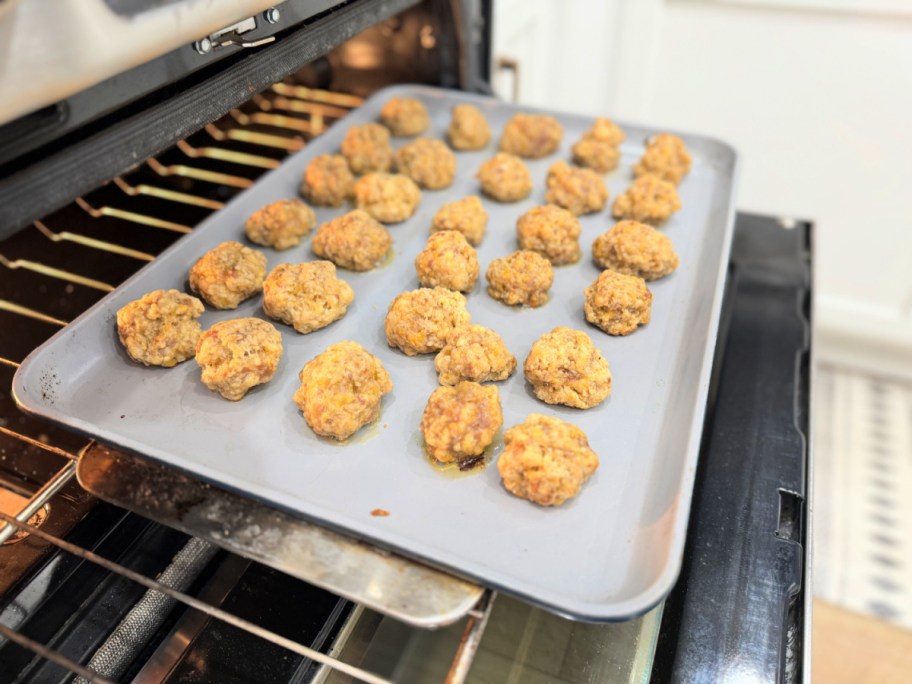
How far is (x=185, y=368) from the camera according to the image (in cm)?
155

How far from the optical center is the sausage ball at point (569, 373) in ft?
4.78

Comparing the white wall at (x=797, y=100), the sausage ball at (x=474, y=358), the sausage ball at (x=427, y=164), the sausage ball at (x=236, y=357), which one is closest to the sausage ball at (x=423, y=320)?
the sausage ball at (x=474, y=358)

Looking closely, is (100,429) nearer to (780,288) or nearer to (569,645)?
(569,645)

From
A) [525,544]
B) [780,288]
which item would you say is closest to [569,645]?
[525,544]

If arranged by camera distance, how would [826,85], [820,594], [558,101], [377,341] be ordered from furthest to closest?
1. [558,101]
2. [826,85]
3. [820,594]
4. [377,341]

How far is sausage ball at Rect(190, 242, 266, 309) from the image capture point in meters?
1.65

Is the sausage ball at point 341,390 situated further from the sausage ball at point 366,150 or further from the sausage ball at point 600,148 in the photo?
the sausage ball at point 600,148

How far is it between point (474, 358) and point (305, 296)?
45 cm

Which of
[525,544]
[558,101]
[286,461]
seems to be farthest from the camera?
[558,101]

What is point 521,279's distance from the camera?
170 cm

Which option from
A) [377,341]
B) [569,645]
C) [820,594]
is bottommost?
[820,594]

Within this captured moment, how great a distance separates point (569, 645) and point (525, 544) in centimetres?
21

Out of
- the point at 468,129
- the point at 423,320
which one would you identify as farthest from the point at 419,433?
the point at 468,129

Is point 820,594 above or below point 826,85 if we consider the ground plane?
below
